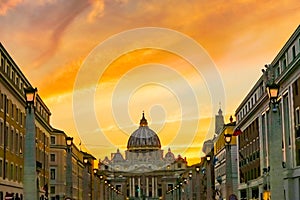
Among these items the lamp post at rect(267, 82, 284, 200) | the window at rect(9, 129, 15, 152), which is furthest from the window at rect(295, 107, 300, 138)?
the lamp post at rect(267, 82, 284, 200)

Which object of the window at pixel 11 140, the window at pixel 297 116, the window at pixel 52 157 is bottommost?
the window at pixel 11 140

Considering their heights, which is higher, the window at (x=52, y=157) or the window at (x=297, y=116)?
the window at (x=52, y=157)

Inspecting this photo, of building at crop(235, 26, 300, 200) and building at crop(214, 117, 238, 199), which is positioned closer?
building at crop(235, 26, 300, 200)

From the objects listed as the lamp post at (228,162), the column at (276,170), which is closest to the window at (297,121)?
the lamp post at (228,162)

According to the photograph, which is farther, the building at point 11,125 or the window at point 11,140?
the window at point 11,140

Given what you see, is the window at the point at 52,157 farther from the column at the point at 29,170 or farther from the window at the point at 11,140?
the column at the point at 29,170

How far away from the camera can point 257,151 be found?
88375 millimetres

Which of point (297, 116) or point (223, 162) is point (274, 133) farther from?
point (223, 162)

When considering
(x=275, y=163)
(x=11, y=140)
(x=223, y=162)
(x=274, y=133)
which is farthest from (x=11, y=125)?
(x=223, y=162)

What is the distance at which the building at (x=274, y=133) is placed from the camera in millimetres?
28641

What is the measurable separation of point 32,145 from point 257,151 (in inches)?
2433

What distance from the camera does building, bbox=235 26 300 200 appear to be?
28.6m

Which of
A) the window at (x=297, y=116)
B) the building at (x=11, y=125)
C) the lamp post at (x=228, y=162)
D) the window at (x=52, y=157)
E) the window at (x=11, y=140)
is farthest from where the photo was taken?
the window at (x=52, y=157)

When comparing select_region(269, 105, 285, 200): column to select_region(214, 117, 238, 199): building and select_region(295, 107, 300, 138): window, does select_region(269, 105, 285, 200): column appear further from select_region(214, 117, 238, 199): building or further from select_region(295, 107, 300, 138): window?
select_region(214, 117, 238, 199): building
